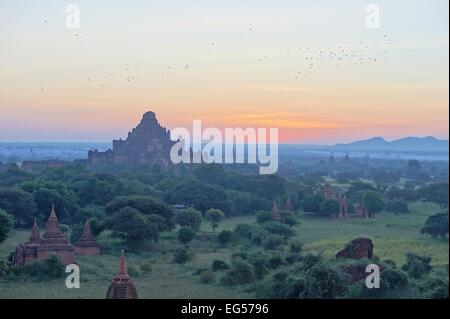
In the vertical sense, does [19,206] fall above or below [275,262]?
above

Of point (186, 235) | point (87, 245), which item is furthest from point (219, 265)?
point (186, 235)

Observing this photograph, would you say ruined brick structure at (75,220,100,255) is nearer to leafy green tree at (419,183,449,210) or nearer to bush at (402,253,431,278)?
bush at (402,253,431,278)

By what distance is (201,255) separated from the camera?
24938 millimetres

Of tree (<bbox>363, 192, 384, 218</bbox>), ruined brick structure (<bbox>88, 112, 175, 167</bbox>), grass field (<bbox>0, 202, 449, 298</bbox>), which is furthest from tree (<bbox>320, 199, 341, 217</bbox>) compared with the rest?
ruined brick structure (<bbox>88, 112, 175, 167</bbox>)

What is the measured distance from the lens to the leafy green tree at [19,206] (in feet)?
100

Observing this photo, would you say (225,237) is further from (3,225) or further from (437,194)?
(437,194)

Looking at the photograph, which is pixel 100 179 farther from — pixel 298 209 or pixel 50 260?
pixel 50 260

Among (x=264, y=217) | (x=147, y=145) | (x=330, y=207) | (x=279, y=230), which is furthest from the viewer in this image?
(x=147, y=145)

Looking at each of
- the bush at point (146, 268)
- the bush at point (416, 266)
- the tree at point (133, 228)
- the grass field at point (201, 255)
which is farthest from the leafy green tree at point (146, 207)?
the bush at point (416, 266)

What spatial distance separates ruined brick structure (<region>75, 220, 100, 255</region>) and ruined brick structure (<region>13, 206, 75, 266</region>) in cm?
226

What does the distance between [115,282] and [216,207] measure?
21694 millimetres

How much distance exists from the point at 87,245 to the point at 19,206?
8.16 metres
